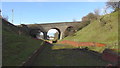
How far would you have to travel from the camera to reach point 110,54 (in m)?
14.0

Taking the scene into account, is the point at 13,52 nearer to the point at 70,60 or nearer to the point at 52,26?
the point at 70,60

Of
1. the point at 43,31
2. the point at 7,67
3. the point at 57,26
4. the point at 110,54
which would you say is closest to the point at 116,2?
the point at 57,26

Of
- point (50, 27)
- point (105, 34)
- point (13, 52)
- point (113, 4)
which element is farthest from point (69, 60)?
point (50, 27)

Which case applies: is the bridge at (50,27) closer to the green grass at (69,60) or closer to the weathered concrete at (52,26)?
the weathered concrete at (52,26)

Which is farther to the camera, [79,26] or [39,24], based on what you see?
[39,24]

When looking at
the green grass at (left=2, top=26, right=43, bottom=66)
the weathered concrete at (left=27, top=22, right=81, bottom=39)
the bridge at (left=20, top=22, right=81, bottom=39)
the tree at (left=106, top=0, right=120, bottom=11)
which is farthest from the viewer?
the weathered concrete at (left=27, top=22, right=81, bottom=39)

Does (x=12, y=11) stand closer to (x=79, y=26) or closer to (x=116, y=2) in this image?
(x=79, y=26)

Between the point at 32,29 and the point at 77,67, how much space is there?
8680 centimetres

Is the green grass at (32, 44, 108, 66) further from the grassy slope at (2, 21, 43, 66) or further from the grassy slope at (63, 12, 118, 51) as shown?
the grassy slope at (63, 12, 118, 51)

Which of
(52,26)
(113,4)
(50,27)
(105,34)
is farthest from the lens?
(50,27)

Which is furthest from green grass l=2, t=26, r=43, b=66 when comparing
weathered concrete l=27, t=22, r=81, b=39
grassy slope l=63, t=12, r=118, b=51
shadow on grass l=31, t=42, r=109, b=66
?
weathered concrete l=27, t=22, r=81, b=39

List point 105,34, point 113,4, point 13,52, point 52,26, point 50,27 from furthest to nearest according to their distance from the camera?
point 50,27 → point 52,26 → point 113,4 → point 105,34 → point 13,52

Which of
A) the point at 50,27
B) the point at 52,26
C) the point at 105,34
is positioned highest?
the point at 52,26

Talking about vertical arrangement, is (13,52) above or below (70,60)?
above
